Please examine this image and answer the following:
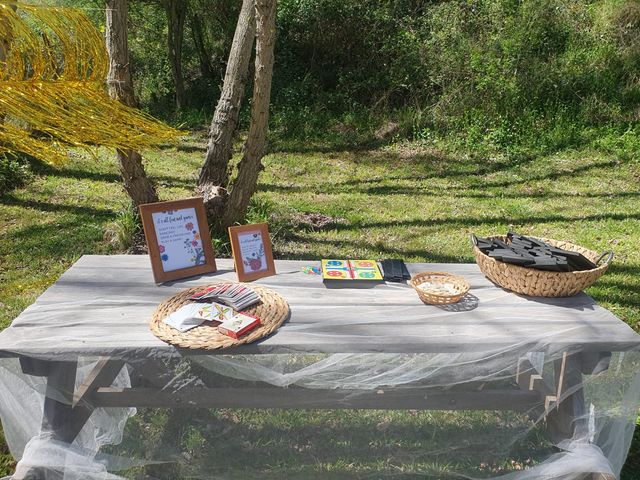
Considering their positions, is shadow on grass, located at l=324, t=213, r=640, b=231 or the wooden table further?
shadow on grass, located at l=324, t=213, r=640, b=231

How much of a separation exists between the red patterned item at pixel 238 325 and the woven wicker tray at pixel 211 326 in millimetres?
16

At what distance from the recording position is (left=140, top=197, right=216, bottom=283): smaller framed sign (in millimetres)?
2459

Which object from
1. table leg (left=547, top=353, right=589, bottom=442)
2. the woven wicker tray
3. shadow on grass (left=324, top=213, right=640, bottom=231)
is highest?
the woven wicker tray

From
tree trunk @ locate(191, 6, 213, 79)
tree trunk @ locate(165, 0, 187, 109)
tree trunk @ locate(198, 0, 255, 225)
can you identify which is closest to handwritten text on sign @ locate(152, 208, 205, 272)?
tree trunk @ locate(198, 0, 255, 225)

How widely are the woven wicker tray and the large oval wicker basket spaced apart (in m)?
0.93

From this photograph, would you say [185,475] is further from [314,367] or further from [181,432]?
[314,367]

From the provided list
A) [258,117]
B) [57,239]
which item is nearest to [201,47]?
[57,239]

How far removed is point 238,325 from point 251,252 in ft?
1.90

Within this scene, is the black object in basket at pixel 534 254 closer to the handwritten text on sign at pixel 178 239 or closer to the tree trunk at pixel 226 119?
the handwritten text on sign at pixel 178 239

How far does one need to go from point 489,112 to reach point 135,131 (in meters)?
7.25

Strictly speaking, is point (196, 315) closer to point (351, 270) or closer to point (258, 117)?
point (351, 270)

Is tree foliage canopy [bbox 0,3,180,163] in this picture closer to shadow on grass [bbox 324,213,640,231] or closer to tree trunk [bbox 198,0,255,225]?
tree trunk [bbox 198,0,255,225]

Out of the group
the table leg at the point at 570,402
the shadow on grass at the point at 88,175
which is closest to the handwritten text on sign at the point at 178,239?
the table leg at the point at 570,402

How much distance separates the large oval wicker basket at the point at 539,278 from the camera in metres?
2.27
